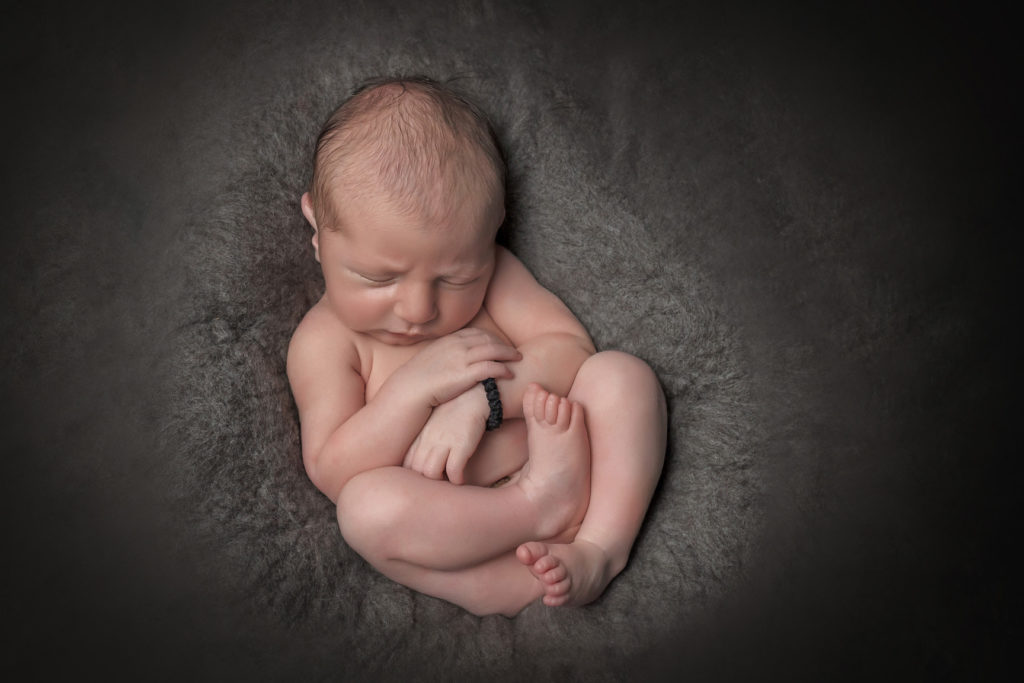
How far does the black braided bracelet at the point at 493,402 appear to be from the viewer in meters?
1.38

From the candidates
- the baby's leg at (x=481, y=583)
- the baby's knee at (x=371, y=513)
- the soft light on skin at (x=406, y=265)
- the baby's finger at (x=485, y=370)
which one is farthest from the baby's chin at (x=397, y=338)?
the baby's leg at (x=481, y=583)

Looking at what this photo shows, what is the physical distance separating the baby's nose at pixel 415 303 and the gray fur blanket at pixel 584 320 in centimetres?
25

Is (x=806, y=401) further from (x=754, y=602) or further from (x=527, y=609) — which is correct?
(x=527, y=609)

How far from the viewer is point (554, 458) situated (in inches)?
52.4

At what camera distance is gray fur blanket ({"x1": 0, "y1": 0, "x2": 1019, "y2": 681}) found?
125 centimetres

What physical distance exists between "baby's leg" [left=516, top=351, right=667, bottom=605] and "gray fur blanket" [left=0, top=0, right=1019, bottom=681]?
Result: 6 cm

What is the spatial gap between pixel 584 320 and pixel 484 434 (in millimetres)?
265

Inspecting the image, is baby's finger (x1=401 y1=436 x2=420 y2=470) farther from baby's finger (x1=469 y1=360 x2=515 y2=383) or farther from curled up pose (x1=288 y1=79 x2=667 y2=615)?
baby's finger (x1=469 y1=360 x2=515 y2=383)

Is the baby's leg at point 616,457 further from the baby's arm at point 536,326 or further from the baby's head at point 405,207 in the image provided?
the baby's head at point 405,207

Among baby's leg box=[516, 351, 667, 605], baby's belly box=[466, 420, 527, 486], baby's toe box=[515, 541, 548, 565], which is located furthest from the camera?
baby's belly box=[466, 420, 527, 486]

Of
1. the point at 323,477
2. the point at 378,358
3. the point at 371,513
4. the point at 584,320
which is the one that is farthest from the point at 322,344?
the point at 584,320

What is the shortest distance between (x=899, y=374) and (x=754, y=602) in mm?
366

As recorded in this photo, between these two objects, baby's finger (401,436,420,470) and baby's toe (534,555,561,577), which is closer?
baby's toe (534,555,561,577)

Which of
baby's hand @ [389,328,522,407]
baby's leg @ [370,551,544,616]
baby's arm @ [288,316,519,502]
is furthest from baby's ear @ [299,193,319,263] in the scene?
baby's leg @ [370,551,544,616]
